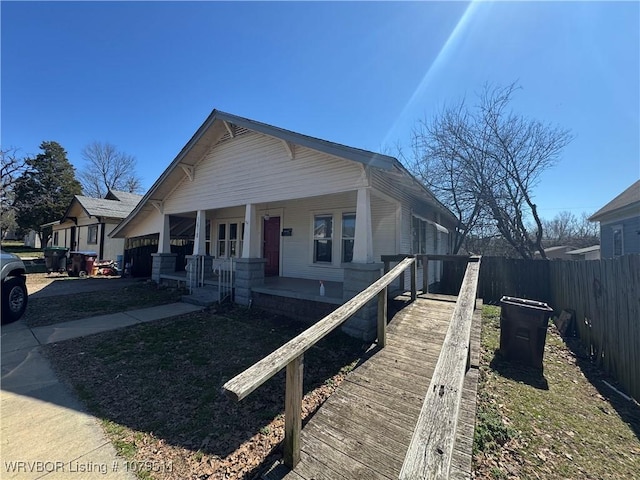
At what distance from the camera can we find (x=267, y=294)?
7.45 meters

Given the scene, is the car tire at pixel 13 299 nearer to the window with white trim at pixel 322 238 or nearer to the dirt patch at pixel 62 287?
the dirt patch at pixel 62 287

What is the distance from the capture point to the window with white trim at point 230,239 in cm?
1160

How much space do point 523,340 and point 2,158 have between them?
130ft

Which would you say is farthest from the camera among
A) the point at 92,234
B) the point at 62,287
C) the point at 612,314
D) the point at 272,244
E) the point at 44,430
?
the point at 92,234

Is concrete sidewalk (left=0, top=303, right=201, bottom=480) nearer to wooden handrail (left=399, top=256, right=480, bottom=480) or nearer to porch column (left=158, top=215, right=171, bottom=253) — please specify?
wooden handrail (left=399, top=256, right=480, bottom=480)

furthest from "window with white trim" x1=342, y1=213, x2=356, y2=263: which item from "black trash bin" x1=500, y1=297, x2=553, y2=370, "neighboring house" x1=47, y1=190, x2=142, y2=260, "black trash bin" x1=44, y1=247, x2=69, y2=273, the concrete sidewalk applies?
"black trash bin" x1=44, y1=247, x2=69, y2=273

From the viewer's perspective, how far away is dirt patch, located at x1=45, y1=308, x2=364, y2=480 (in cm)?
260

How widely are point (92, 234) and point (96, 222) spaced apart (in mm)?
1555

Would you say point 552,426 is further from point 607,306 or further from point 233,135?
point 233,135

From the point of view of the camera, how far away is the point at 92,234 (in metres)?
19.1

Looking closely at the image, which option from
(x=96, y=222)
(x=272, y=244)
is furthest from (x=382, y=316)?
(x=96, y=222)

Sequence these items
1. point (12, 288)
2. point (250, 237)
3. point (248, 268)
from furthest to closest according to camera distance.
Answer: point (250, 237) < point (248, 268) < point (12, 288)

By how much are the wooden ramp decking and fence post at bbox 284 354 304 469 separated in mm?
105

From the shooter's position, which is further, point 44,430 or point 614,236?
point 614,236
